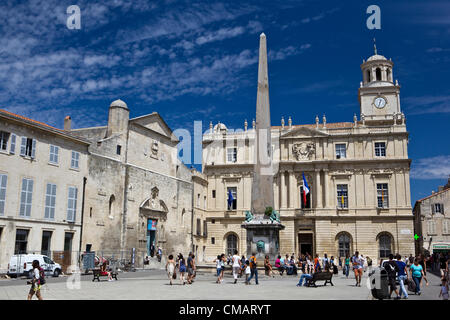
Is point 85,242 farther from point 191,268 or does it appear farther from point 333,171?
point 333,171

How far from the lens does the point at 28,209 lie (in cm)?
2377

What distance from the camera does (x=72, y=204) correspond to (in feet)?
87.1

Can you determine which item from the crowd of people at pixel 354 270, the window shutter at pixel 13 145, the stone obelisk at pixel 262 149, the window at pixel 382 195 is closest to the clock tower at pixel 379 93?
the window at pixel 382 195

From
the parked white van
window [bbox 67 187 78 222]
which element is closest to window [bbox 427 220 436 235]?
window [bbox 67 187 78 222]

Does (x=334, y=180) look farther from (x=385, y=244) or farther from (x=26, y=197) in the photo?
(x=26, y=197)

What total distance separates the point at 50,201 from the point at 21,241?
8.95 feet

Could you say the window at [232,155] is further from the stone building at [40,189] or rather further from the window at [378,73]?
the stone building at [40,189]

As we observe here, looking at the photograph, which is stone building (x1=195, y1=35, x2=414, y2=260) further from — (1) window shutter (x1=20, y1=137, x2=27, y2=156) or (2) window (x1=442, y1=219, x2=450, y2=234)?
(1) window shutter (x1=20, y1=137, x2=27, y2=156)

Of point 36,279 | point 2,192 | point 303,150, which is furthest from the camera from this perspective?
point 303,150

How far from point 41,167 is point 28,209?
244 centimetres

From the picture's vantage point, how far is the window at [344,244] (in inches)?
1618

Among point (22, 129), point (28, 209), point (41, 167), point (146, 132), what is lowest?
point (28, 209)

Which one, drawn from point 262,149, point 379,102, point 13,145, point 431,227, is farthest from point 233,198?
point 13,145
